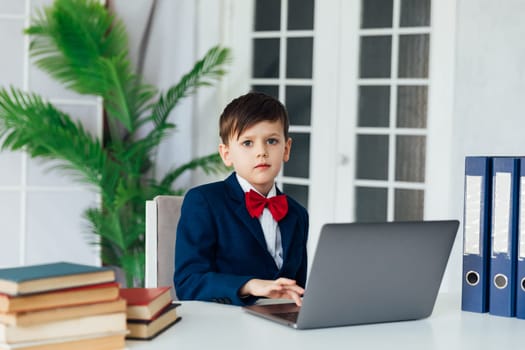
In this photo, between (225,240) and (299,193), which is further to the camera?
(299,193)

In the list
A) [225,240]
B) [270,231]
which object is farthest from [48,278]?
[270,231]

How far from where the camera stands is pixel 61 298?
130 cm

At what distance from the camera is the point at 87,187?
15.0 feet

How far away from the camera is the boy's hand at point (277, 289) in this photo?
65.1 inches

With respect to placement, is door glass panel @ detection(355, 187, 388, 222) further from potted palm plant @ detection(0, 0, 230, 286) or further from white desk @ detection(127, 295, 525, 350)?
white desk @ detection(127, 295, 525, 350)

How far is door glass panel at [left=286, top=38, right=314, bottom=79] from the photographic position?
461 centimetres

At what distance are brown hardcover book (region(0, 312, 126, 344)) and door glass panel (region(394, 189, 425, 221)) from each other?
3.06 meters

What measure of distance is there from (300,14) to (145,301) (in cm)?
342

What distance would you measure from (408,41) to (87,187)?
1.89 metres

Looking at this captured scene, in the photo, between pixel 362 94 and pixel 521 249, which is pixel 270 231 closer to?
pixel 521 249

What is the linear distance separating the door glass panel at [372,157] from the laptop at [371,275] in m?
2.75

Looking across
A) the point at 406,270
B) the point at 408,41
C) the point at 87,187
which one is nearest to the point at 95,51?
the point at 87,187

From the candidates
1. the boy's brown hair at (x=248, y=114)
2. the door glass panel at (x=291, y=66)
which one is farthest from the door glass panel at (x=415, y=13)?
the boy's brown hair at (x=248, y=114)

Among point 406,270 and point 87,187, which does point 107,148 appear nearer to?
point 87,187
